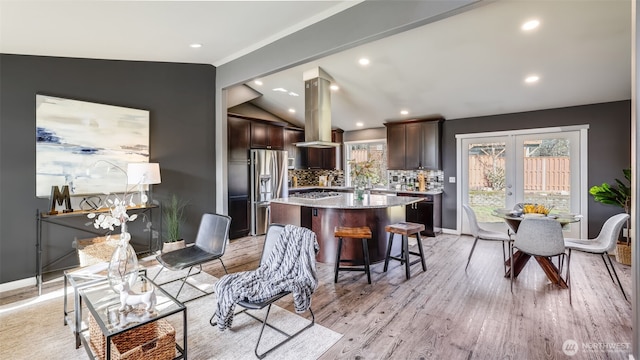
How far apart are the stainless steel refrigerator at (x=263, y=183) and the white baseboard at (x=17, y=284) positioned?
3021 millimetres

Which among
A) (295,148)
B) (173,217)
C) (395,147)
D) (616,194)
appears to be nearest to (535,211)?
(616,194)

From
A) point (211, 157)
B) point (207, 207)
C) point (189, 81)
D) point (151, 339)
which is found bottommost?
point (151, 339)

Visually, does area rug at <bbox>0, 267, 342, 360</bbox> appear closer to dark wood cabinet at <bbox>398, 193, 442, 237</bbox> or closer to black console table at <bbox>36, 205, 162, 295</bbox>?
black console table at <bbox>36, 205, 162, 295</bbox>

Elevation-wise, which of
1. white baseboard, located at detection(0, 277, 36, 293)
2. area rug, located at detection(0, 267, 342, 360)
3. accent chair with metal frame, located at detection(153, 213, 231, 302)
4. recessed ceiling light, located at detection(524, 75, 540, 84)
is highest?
recessed ceiling light, located at detection(524, 75, 540, 84)

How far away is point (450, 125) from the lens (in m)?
5.71

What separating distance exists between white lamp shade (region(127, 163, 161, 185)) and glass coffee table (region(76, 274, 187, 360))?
5.21 ft

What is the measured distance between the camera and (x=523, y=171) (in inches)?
198

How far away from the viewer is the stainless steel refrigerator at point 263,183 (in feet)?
18.1

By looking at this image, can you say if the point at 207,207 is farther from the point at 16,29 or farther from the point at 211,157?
the point at 16,29

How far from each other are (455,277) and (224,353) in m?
2.73

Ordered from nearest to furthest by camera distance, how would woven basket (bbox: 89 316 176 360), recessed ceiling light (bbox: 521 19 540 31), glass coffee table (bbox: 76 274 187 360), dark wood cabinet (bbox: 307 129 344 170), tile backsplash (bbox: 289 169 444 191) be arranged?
glass coffee table (bbox: 76 274 187 360)
woven basket (bbox: 89 316 176 360)
recessed ceiling light (bbox: 521 19 540 31)
tile backsplash (bbox: 289 169 444 191)
dark wood cabinet (bbox: 307 129 344 170)

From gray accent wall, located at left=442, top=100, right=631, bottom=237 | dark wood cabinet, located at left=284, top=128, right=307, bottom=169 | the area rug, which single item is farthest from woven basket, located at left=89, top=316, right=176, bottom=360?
gray accent wall, located at left=442, top=100, right=631, bottom=237

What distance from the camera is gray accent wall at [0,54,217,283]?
3.06m

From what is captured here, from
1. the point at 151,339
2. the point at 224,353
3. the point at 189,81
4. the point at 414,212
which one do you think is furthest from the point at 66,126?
the point at 414,212
